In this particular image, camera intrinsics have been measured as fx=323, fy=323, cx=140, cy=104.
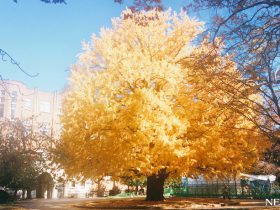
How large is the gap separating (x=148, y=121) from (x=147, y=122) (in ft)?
0.38

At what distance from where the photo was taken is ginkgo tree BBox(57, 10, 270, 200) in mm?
16438

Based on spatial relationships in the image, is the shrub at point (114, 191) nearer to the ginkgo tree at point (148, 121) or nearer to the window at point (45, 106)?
the window at point (45, 106)

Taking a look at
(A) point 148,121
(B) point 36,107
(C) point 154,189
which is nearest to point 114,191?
(B) point 36,107

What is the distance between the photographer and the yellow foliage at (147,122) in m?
16.4

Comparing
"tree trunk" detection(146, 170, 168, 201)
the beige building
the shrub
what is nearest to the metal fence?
"tree trunk" detection(146, 170, 168, 201)

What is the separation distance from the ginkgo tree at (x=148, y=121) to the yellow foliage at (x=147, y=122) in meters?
0.05

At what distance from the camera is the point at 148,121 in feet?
53.6

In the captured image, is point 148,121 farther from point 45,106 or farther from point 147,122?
point 45,106

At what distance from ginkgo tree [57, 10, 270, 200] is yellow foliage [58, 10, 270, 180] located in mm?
50

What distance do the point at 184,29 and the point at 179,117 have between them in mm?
6622

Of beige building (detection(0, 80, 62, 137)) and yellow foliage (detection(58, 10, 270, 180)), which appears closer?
yellow foliage (detection(58, 10, 270, 180))

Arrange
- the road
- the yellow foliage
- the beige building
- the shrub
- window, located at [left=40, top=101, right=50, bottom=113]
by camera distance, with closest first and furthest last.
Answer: the yellow foliage → the road → the shrub → the beige building → window, located at [left=40, top=101, right=50, bottom=113]

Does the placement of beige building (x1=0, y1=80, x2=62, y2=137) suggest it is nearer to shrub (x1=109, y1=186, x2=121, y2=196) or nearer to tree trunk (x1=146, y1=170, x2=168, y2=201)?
shrub (x1=109, y1=186, x2=121, y2=196)

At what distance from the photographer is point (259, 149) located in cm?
2005
